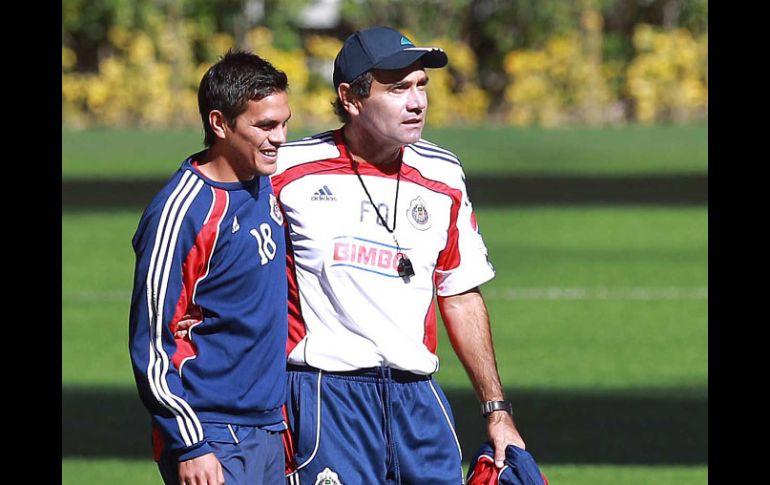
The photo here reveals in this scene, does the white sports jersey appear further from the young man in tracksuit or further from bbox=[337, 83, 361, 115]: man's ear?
the young man in tracksuit

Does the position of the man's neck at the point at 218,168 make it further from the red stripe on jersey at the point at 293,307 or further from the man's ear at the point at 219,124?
the red stripe on jersey at the point at 293,307

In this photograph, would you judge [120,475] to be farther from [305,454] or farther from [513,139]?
[513,139]

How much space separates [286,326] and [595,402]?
526cm

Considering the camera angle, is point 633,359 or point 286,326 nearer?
point 286,326

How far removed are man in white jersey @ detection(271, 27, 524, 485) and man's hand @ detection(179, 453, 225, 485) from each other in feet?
1.66

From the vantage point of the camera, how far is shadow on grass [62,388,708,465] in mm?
8062

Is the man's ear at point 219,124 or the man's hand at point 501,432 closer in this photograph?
the man's ear at point 219,124

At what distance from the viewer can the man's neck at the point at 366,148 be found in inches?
187

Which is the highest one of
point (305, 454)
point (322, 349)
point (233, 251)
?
point (233, 251)

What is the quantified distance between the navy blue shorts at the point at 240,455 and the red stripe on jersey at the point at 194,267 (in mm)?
232

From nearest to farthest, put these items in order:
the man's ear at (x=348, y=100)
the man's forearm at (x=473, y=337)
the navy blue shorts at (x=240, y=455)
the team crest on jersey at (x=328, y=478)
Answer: the navy blue shorts at (x=240, y=455)
the team crest on jersey at (x=328, y=478)
the man's ear at (x=348, y=100)
the man's forearm at (x=473, y=337)

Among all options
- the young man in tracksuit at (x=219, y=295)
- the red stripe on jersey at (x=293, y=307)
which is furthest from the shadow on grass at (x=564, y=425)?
the young man in tracksuit at (x=219, y=295)

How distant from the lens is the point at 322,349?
→ 4.66 meters
